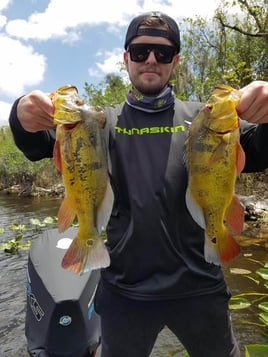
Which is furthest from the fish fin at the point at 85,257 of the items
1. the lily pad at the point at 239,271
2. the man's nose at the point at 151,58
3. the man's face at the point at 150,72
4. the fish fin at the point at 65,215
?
the lily pad at the point at 239,271

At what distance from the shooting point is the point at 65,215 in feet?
6.80

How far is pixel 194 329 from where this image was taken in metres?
2.38

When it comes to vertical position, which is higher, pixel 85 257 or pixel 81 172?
pixel 81 172

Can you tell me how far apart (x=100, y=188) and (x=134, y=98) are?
2.52 ft

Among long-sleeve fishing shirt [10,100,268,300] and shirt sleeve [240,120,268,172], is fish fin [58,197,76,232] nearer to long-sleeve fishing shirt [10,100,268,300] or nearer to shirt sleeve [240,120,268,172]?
long-sleeve fishing shirt [10,100,268,300]

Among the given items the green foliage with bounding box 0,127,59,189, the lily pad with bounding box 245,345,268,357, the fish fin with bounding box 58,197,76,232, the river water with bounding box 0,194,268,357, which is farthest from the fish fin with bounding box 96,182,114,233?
the green foliage with bounding box 0,127,59,189

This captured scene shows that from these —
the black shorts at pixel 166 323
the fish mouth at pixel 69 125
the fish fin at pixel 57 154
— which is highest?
the fish mouth at pixel 69 125

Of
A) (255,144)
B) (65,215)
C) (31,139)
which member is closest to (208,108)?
(255,144)

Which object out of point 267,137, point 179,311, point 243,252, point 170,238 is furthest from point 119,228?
point 243,252

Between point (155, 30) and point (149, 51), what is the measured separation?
0.45 feet

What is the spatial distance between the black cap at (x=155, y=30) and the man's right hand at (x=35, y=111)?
2.57ft

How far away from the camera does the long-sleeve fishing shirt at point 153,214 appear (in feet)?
7.52

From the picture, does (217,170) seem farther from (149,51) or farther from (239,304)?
(239,304)

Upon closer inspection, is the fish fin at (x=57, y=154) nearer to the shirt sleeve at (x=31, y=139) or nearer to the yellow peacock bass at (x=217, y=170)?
the shirt sleeve at (x=31, y=139)
